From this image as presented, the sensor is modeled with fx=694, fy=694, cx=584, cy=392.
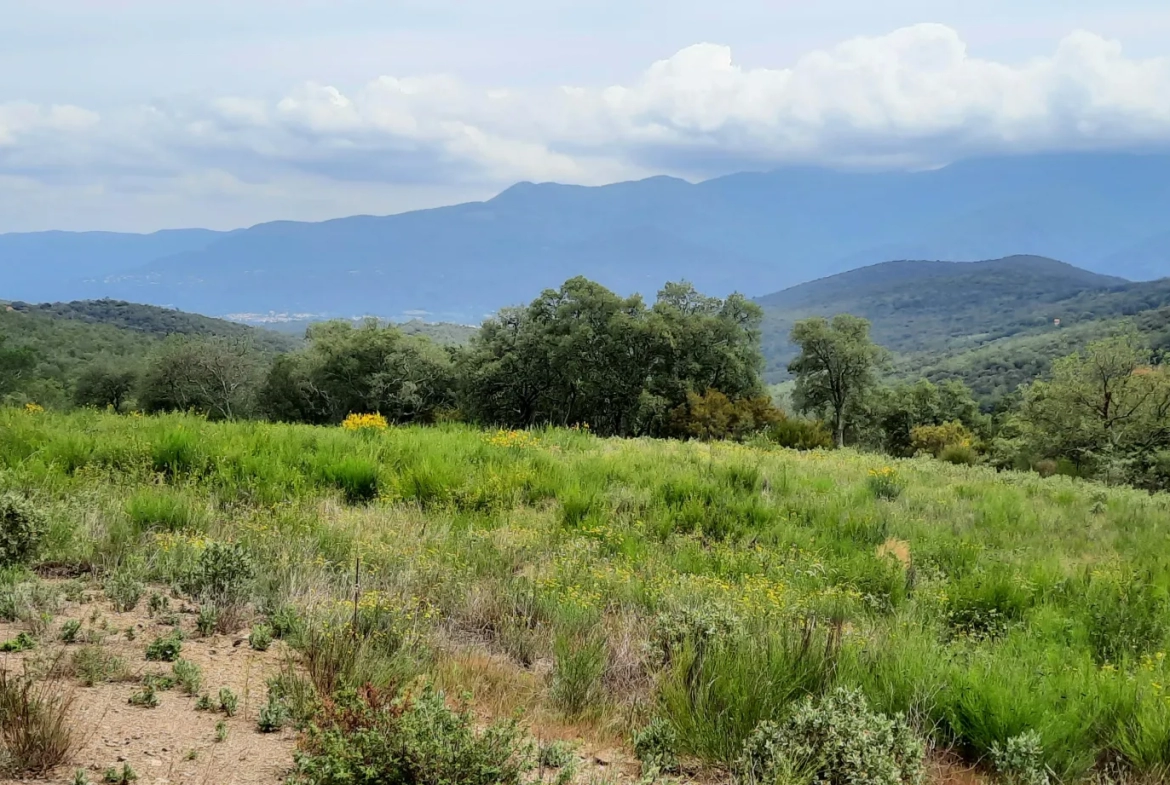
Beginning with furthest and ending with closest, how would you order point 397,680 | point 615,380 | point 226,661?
point 615,380, point 226,661, point 397,680

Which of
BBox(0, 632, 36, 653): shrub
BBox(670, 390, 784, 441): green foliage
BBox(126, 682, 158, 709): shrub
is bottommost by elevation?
BBox(670, 390, 784, 441): green foliage

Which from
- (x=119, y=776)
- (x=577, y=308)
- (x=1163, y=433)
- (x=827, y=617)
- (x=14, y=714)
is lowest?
(x=1163, y=433)

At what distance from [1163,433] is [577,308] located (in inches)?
1514

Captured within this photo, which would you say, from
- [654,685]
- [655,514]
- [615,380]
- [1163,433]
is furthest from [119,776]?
[1163,433]

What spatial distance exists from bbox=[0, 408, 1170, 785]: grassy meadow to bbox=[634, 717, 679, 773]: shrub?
0.03 metres

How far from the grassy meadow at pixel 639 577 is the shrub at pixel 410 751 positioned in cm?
13

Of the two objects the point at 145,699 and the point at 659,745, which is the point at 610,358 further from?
the point at 145,699

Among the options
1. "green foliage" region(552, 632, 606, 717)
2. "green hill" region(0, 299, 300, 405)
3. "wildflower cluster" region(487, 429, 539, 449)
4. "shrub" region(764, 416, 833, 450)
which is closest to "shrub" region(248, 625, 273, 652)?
"green foliage" region(552, 632, 606, 717)

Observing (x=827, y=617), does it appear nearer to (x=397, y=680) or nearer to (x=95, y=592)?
(x=397, y=680)

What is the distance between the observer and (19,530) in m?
4.94

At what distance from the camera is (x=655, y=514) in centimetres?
789

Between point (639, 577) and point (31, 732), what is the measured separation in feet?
12.8

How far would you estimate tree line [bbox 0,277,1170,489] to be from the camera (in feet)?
143

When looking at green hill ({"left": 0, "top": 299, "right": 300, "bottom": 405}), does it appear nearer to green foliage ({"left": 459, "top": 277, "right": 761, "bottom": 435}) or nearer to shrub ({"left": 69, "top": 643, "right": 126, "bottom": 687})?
green foliage ({"left": 459, "top": 277, "right": 761, "bottom": 435})
